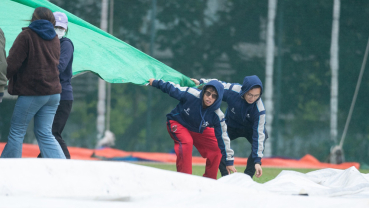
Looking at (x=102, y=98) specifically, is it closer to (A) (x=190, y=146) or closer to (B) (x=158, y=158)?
(B) (x=158, y=158)

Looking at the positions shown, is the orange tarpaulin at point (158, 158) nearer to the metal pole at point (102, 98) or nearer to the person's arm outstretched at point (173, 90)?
the metal pole at point (102, 98)

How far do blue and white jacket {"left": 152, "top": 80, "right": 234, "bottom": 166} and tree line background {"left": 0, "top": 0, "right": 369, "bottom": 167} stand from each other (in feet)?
13.9

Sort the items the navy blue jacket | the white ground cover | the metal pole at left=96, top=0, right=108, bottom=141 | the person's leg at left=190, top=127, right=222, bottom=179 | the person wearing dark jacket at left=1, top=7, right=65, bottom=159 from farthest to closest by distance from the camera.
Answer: the metal pole at left=96, top=0, right=108, bottom=141
the person's leg at left=190, top=127, right=222, bottom=179
the navy blue jacket
the person wearing dark jacket at left=1, top=7, right=65, bottom=159
the white ground cover

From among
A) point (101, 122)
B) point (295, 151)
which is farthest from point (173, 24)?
point (295, 151)

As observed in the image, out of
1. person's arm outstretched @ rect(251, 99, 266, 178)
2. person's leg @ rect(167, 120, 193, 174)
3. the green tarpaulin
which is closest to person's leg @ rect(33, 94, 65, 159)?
the green tarpaulin

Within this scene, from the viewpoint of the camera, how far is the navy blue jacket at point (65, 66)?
3.82 meters

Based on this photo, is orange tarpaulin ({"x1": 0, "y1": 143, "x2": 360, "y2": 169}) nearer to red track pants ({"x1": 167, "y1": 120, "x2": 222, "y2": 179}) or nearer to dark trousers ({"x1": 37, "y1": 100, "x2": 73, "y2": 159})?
red track pants ({"x1": 167, "y1": 120, "x2": 222, "y2": 179})

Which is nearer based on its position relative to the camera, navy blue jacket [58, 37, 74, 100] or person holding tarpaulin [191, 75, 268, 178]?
navy blue jacket [58, 37, 74, 100]

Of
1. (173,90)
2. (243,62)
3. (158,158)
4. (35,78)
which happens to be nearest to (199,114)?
(173,90)

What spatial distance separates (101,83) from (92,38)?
3.90m

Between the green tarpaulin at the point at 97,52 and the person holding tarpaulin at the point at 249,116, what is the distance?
0.61 meters

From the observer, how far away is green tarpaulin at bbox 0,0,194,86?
4402 millimetres

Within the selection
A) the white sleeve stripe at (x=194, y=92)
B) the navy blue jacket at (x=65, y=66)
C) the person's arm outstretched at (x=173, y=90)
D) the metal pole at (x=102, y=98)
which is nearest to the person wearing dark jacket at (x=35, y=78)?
the navy blue jacket at (x=65, y=66)

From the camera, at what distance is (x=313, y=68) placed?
8891mm
